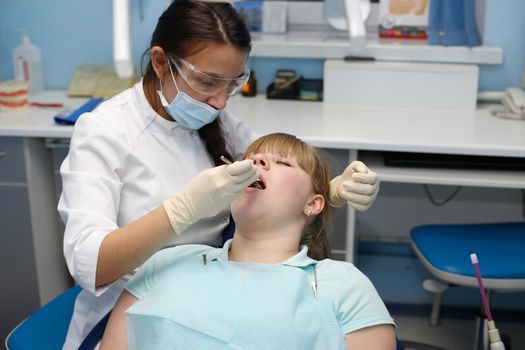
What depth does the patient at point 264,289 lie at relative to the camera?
1340 mm

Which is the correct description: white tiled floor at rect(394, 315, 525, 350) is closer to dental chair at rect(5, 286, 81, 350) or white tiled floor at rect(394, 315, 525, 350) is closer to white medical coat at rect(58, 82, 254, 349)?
white medical coat at rect(58, 82, 254, 349)

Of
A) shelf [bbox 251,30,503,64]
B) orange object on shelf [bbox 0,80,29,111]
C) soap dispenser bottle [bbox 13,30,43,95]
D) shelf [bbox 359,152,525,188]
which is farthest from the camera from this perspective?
soap dispenser bottle [bbox 13,30,43,95]

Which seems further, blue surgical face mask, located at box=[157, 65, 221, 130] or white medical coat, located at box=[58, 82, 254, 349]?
blue surgical face mask, located at box=[157, 65, 221, 130]

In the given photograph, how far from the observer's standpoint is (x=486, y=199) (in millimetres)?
2785

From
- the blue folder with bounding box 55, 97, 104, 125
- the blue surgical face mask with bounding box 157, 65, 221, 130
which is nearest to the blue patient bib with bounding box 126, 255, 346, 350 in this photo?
the blue surgical face mask with bounding box 157, 65, 221, 130

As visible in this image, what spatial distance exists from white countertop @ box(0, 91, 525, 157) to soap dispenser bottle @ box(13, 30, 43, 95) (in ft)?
0.34

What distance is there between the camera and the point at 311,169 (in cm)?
160

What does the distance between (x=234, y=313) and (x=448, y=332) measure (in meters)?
1.69

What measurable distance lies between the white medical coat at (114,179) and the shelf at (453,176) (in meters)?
0.64

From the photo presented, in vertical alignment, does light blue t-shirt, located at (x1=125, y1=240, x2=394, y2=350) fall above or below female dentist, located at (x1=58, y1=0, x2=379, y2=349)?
below

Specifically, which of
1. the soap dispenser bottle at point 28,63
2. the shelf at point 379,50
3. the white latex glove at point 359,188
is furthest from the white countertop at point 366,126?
the white latex glove at point 359,188

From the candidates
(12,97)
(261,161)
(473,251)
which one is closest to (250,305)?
(261,161)

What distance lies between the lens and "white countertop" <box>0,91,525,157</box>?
2141 mm

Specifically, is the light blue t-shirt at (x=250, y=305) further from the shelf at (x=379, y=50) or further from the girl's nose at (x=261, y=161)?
the shelf at (x=379, y=50)
